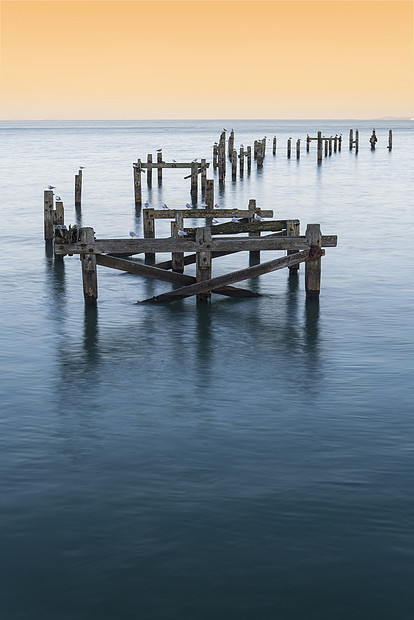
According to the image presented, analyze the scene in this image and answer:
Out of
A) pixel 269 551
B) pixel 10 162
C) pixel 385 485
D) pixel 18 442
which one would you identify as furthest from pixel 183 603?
pixel 10 162

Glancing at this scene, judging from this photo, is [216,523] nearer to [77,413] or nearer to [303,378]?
[77,413]

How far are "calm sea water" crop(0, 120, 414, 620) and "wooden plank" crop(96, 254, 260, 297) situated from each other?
31 centimetres

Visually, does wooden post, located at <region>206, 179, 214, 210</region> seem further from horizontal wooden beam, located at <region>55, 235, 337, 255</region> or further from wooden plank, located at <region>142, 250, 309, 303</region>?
horizontal wooden beam, located at <region>55, 235, 337, 255</region>

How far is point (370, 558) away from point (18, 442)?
4793mm

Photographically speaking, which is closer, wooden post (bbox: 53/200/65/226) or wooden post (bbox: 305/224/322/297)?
wooden post (bbox: 305/224/322/297)

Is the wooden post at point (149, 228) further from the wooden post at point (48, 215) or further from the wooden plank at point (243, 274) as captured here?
the wooden plank at point (243, 274)

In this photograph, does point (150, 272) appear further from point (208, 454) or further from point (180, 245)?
point (208, 454)

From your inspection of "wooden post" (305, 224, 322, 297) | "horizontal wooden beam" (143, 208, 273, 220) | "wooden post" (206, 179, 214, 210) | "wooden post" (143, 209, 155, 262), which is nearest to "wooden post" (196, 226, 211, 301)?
"wooden post" (305, 224, 322, 297)

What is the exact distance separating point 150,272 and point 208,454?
8.19m

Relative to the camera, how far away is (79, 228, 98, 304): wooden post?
55.1ft

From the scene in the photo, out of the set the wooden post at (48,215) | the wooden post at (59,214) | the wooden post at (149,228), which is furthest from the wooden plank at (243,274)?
the wooden post at (48,215)

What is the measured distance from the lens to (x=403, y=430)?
10.8 m

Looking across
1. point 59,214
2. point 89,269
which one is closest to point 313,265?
point 89,269

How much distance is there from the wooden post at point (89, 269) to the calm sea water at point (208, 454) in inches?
15.5
